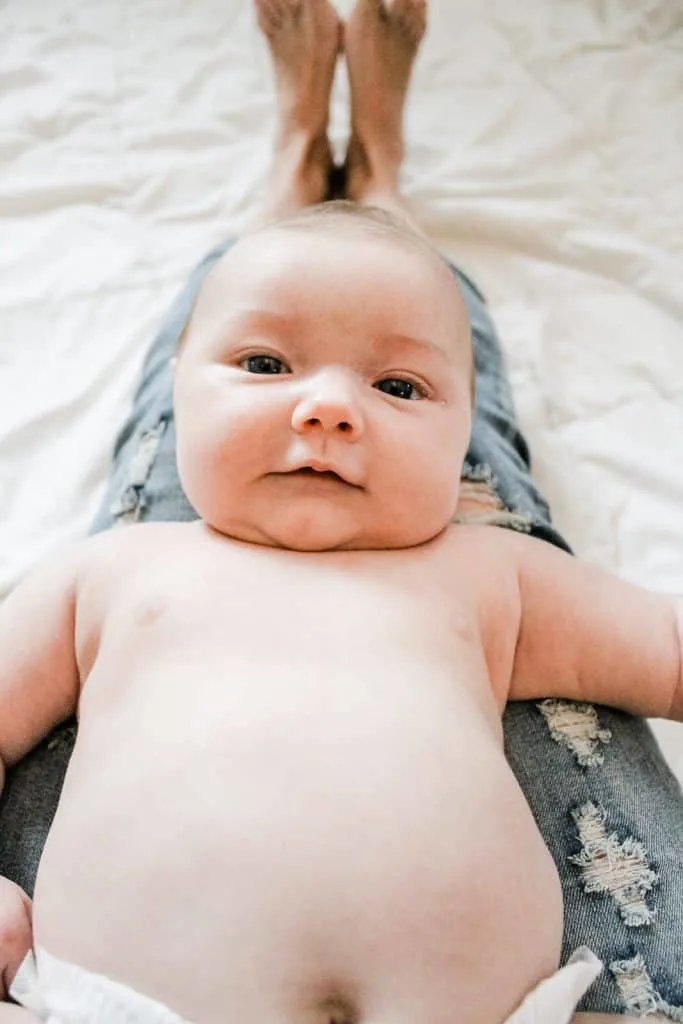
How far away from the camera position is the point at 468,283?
1.13 meters

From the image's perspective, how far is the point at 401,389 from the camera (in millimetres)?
814

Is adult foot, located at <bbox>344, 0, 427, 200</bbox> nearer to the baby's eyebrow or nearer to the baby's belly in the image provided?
the baby's eyebrow

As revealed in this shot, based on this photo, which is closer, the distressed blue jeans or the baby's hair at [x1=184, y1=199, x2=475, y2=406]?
the distressed blue jeans

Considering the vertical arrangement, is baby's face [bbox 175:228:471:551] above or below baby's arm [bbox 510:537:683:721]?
above

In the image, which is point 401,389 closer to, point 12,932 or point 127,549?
point 127,549

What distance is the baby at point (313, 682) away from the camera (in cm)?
60

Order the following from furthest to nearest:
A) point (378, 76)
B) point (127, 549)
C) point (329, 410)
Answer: point (378, 76)
point (127, 549)
point (329, 410)

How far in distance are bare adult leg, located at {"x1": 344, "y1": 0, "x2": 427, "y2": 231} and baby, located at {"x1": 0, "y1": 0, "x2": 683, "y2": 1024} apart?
258mm

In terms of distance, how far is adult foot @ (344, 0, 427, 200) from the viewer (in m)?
1.18

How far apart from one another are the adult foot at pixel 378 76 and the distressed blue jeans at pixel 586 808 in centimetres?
41

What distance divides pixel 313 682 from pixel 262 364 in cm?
26

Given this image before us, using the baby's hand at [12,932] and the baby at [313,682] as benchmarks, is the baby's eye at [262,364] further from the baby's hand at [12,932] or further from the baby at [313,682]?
the baby's hand at [12,932]

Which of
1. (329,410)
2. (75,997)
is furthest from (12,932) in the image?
(329,410)

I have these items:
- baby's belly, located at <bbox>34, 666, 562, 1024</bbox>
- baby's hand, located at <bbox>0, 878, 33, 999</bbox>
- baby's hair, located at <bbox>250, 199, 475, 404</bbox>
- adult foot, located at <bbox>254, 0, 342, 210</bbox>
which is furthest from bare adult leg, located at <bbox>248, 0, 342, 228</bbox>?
baby's hand, located at <bbox>0, 878, 33, 999</bbox>
